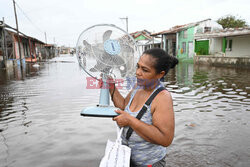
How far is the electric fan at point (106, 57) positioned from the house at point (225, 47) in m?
16.1

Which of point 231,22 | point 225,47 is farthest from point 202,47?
point 231,22

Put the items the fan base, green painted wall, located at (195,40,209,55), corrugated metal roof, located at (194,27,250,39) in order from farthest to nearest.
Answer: green painted wall, located at (195,40,209,55) < corrugated metal roof, located at (194,27,250,39) < the fan base

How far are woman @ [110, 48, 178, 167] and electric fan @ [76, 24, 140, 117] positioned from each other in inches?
8.2

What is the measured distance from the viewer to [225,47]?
2020cm

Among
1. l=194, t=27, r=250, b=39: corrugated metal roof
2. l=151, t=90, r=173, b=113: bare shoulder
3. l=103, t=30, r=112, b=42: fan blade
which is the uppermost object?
l=194, t=27, r=250, b=39: corrugated metal roof

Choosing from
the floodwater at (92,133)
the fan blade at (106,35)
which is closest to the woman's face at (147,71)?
the fan blade at (106,35)

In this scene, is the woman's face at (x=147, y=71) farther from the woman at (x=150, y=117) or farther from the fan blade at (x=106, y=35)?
the fan blade at (x=106, y=35)

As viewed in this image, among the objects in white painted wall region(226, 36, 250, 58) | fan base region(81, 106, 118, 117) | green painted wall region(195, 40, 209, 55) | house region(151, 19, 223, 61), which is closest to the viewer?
fan base region(81, 106, 118, 117)

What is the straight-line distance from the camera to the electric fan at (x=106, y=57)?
5.02 feet

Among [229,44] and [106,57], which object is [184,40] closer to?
[229,44]

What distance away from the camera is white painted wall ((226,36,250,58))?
18.3 meters

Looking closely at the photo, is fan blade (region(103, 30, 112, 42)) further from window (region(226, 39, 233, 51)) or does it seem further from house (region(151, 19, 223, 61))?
house (region(151, 19, 223, 61))

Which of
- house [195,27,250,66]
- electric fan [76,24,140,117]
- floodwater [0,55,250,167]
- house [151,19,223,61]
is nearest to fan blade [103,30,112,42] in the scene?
electric fan [76,24,140,117]

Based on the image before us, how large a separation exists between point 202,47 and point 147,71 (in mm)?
22454
